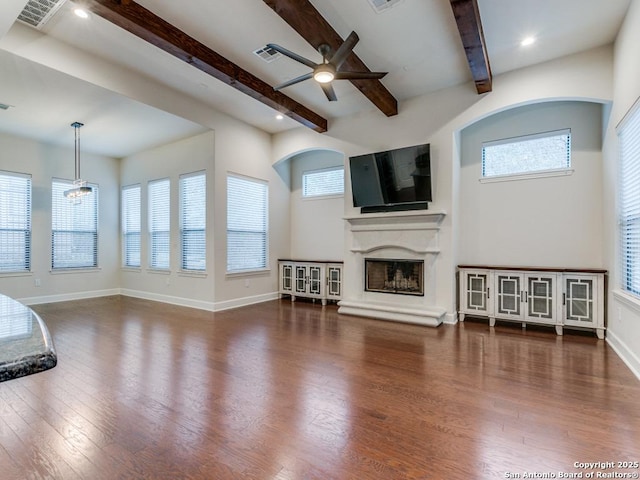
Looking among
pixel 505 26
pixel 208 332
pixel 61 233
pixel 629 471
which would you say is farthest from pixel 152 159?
pixel 629 471

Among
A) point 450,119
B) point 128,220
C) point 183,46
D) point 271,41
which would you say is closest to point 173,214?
point 128,220

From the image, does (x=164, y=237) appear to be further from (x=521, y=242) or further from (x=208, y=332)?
(x=521, y=242)

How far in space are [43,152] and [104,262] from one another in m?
2.47

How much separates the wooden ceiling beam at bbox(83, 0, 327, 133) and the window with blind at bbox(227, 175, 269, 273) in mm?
1768

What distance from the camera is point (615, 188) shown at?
3711 mm

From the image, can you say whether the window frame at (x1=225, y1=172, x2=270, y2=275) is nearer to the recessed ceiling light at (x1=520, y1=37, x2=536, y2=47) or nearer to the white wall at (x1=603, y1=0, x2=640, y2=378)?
the recessed ceiling light at (x1=520, y1=37, x2=536, y2=47)

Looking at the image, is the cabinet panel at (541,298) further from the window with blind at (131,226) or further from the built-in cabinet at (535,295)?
the window with blind at (131,226)

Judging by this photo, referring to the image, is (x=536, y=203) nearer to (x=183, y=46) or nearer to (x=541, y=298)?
(x=541, y=298)

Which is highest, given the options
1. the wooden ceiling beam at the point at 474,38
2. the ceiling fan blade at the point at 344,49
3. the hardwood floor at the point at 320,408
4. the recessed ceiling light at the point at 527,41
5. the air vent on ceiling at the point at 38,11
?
the recessed ceiling light at the point at 527,41

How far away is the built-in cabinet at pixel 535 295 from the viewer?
412 cm

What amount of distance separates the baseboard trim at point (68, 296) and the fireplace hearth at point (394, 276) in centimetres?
587

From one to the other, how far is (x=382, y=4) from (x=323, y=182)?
3.83m

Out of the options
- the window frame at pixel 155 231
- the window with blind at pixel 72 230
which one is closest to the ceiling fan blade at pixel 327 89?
the window frame at pixel 155 231

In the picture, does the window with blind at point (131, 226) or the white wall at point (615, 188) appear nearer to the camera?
the white wall at point (615, 188)
